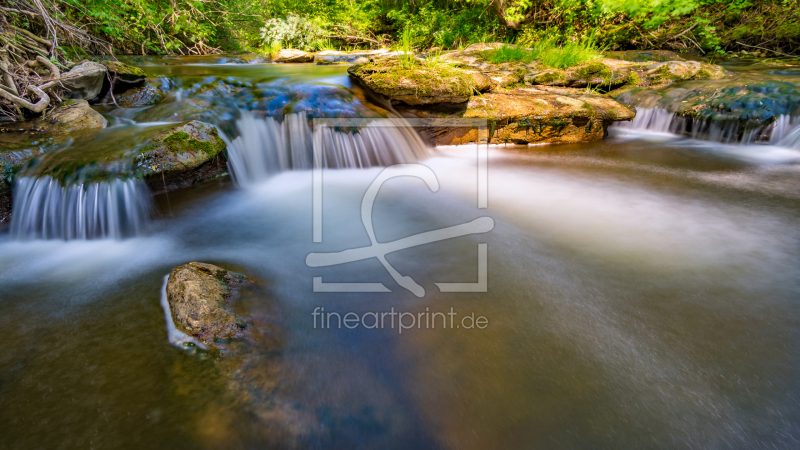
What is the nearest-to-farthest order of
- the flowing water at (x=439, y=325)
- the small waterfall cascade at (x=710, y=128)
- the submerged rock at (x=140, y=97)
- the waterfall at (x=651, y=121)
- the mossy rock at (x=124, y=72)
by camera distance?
1. the flowing water at (x=439, y=325)
2. the mossy rock at (x=124, y=72)
3. the submerged rock at (x=140, y=97)
4. the small waterfall cascade at (x=710, y=128)
5. the waterfall at (x=651, y=121)

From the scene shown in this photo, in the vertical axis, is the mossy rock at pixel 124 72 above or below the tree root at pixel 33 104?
above

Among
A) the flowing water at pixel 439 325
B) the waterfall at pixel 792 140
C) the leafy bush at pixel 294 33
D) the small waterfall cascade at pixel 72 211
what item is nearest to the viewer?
the flowing water at pixel 439 325

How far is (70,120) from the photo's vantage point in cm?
418

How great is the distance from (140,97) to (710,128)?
30.4 ft

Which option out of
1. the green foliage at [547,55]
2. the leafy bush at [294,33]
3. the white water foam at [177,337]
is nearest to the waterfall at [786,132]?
the green foliage at [547,55]

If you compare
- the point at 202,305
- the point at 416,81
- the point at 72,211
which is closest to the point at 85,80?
the point at 72,211

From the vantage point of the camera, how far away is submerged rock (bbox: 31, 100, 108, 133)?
4.07 metres

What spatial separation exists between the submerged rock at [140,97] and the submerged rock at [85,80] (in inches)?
11.4

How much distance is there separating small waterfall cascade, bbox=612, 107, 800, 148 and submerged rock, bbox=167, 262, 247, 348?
737 centimetres

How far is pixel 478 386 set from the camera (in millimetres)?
1674

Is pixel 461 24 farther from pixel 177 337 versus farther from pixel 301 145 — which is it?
pixel 177 337

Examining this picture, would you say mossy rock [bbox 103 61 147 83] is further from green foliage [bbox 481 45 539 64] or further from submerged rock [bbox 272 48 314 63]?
green foliage [bbox 481 45 539 64]

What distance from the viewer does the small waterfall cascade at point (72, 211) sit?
3234 millimetres

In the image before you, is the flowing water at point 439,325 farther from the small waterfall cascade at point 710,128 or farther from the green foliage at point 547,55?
the green foliage at point 547,55
